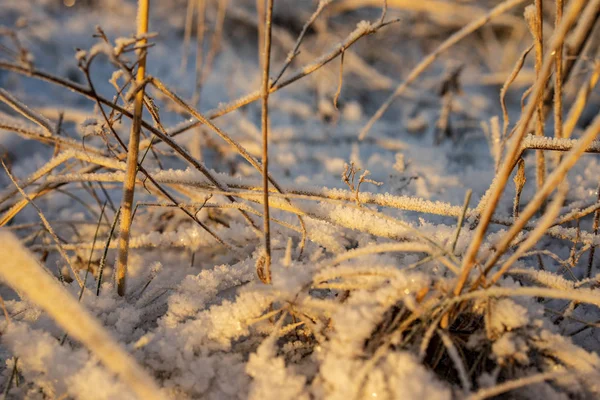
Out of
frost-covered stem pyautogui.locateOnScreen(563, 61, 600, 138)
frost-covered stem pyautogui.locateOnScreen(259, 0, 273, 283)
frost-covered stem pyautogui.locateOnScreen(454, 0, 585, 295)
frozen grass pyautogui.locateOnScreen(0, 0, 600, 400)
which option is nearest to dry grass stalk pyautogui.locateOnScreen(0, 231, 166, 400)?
frozen grass pyautogui.locateOnScreen(0, 0, 600, 400)

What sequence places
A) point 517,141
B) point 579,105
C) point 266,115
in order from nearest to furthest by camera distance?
point 517,141
point 266,115
point 579,105

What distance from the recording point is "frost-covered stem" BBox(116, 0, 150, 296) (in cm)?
76

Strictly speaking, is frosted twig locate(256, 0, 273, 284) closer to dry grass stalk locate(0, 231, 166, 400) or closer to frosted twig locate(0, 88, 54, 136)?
dry grass stalk locate(0, 231, 166, 400)

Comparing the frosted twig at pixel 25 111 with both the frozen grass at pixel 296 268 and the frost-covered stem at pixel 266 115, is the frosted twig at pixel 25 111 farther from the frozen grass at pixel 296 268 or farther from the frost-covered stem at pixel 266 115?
the frost-covered stem at pixel 266 115

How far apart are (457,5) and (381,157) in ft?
5.09

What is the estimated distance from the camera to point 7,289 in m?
1.06

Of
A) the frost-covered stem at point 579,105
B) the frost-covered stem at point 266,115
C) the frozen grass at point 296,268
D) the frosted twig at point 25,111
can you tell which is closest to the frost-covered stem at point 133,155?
the frozen grass at point 296,268

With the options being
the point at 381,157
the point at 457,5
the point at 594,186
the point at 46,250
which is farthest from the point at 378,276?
the point at 457,5

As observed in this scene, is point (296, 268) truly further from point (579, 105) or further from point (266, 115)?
point (579, 105)

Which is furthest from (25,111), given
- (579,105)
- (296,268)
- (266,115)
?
(579,105)

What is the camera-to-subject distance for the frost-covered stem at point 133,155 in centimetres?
76

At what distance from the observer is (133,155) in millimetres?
796

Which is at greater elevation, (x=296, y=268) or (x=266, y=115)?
(x=266, y=115)

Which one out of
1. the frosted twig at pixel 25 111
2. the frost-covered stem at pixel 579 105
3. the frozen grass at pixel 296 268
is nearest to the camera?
the frozen grass at pixel 296 268
